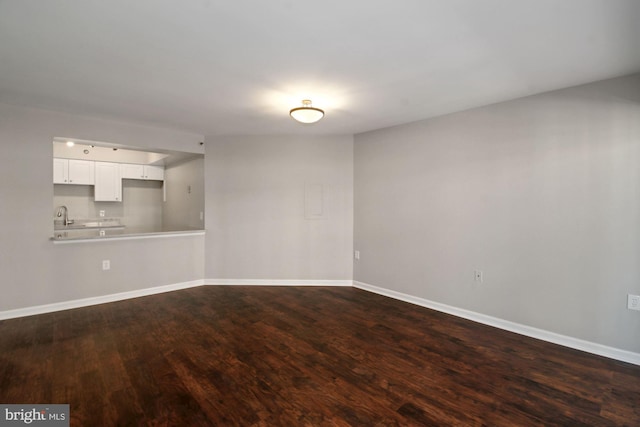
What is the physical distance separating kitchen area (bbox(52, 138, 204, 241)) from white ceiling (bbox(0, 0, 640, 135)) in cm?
201

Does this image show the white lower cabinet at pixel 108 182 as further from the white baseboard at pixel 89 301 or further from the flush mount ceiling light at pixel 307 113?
the flush mount ceiling light at pixel 307 113

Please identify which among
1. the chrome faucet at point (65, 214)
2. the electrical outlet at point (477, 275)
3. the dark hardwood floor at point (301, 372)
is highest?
the chrome faucet at point (65, 214)

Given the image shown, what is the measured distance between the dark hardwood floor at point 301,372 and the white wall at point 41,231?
380 mm

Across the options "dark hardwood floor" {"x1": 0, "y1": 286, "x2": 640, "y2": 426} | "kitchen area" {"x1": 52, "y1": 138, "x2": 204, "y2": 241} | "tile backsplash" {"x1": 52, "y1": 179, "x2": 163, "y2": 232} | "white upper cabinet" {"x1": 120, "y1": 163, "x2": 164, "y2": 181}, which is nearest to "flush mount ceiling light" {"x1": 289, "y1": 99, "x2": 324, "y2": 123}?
"dark hardwood floor" {"x1": 0, "y1": 286, "x2": 640, "y2": 426}

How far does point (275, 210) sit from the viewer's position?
4727mm

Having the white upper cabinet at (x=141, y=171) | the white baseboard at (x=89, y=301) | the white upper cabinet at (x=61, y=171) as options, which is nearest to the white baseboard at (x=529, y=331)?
the white baseboard at (x=89, y=301)

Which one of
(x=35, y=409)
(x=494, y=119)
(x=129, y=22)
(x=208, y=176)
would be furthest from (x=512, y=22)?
(x=208, y=176)

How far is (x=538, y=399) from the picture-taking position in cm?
201

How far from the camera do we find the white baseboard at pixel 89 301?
3.37 m

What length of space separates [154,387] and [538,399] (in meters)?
2.61

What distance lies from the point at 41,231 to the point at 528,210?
17.4ft

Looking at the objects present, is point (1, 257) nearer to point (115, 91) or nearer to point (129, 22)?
point (115, 91)

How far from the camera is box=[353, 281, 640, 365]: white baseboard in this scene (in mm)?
2535

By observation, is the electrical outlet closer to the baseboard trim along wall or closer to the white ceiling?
the baseboard trim along wall
